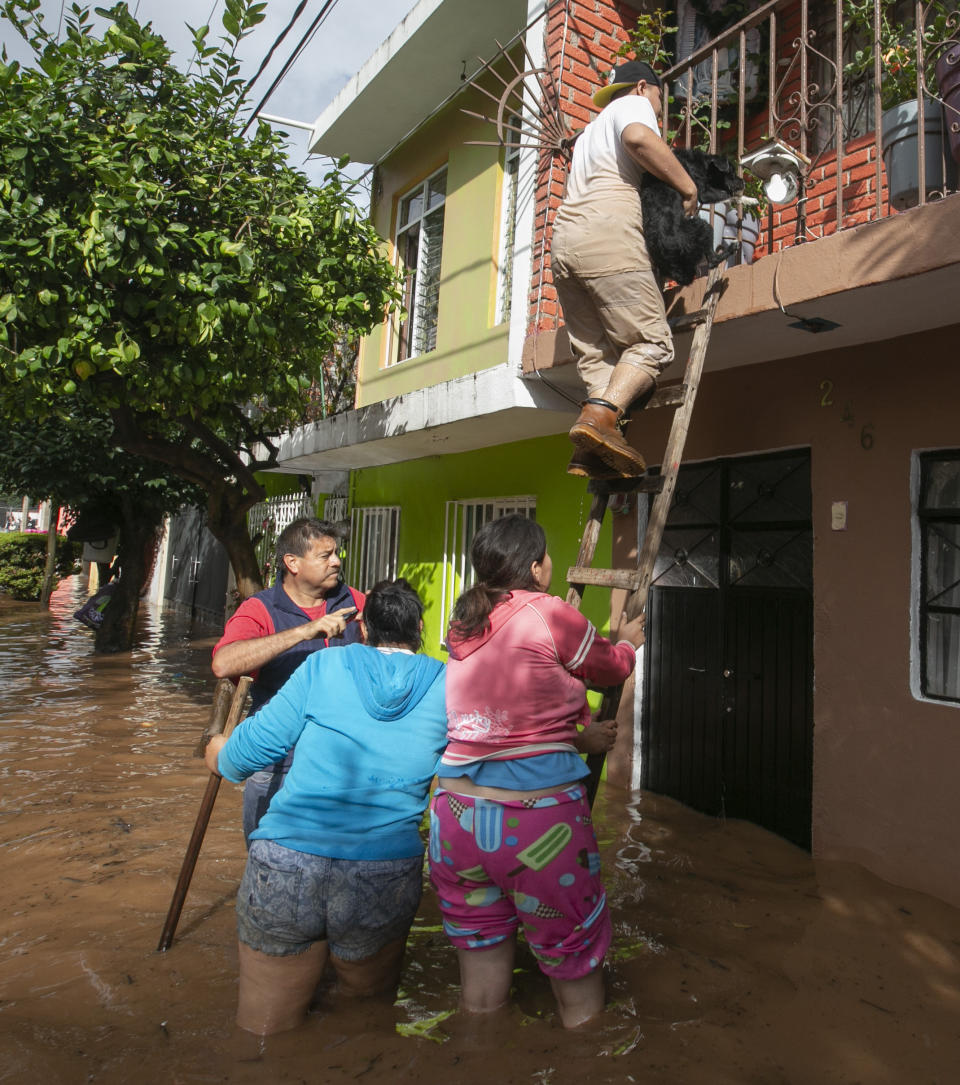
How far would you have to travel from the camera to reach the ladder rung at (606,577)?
2924 millimetres

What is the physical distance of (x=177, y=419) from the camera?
6.68m

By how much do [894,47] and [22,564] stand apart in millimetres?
21828

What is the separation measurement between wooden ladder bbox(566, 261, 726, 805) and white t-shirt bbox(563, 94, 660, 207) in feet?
1.87

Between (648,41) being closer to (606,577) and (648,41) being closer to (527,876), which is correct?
(606,577)

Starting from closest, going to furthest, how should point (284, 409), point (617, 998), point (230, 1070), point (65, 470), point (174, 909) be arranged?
point (230, 1070), point (617, 998), point (174, 909), point (284, 409), point (65, 470)

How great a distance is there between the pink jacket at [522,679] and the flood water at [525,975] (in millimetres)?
929

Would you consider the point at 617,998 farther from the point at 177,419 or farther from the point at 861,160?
the point at 177,419

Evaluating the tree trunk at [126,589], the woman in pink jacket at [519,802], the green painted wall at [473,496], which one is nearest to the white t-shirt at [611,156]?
the woman in pink jacket at [519,802]

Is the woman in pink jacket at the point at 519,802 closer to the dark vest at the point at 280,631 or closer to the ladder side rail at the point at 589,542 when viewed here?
the ladder side rail at the point at 589,542

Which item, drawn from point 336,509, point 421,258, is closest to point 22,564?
point 336,509

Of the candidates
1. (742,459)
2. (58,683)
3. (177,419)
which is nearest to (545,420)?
(742,459)

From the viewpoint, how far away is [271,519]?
40.9ft

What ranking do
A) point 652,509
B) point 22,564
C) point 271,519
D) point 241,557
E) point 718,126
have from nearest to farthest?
1. point 652,509
2. point 718,126
3. point 241,557
4. point 271,519
5. point 22,564

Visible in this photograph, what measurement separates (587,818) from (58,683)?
342 inches
